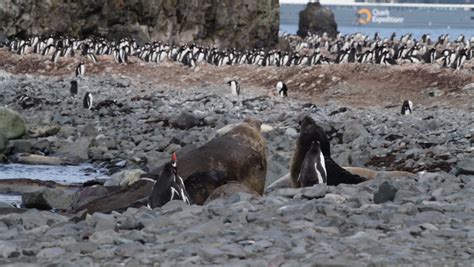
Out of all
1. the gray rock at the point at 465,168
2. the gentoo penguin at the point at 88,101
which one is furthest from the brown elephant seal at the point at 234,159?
the gentoo penguin at the point at 88,101

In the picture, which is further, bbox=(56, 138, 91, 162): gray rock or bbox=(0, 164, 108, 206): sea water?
bbox=(56, 138, 91, 162): gray rock

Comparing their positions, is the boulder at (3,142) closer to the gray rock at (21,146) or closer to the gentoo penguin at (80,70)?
the gray rock at (21,146)

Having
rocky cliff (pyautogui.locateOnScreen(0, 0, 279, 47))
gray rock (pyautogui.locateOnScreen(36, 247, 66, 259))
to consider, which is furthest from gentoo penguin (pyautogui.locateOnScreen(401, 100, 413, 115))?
rocky cliff (pyautogui.locateOnScreen(0, 0, 279, 47))

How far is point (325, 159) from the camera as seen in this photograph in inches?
399

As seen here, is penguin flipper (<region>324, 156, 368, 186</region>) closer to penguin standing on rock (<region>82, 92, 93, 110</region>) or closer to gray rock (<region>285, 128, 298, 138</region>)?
gray rock (<region>285, 128, 298, 138</region>)

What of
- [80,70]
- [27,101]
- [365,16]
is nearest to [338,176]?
[27,101]

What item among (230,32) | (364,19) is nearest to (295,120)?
(230,32)

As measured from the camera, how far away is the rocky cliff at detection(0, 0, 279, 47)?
4019 centimetres

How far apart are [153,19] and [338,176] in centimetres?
3595

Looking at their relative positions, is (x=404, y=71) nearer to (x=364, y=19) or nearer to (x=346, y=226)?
(x=346, y=226)

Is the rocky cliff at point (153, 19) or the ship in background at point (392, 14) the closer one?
the rocky cliff at point (153, 19)

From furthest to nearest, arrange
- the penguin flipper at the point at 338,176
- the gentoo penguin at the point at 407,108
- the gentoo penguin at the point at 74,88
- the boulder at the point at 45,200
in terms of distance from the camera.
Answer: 1. the gentoo penguin at the point at 74,88
2. the gentoo penguin at the point at 407,108
3. the boulder at the point at 45,200
4. the penguin flipper at the point at 338,176

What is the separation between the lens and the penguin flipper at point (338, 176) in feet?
32.4

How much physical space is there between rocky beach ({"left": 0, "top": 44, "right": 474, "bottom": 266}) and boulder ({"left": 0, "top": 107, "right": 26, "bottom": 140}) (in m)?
0.38
